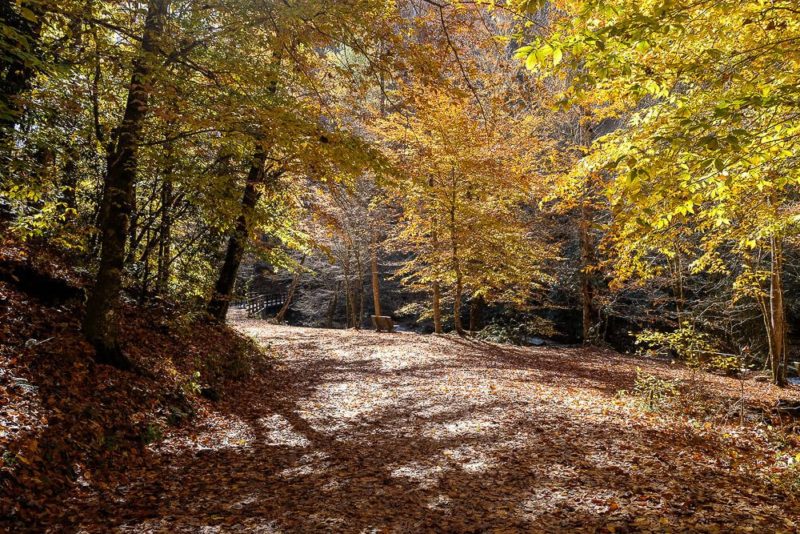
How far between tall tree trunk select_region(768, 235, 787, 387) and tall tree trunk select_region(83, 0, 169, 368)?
38.4ft

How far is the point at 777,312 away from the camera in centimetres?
1068

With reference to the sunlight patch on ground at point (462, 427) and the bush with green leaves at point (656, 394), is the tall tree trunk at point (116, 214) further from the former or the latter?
the bush with green leaves at point (656, 394)

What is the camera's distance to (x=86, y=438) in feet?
15.8

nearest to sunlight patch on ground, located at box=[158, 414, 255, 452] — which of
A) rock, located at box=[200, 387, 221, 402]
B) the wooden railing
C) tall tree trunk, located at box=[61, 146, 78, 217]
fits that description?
rock, located at box=[200, 387, 221, 402]

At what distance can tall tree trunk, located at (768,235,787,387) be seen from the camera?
1013 centimetres

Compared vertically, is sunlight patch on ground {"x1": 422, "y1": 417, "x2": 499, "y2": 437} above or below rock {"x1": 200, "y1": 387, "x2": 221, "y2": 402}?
below

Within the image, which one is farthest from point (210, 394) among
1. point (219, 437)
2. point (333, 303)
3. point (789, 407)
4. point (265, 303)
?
point (265, 303)

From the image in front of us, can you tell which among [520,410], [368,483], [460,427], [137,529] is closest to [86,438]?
[137,529]

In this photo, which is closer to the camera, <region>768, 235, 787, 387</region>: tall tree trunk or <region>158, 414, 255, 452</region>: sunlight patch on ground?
<region>158, 414, 255, 452</region>: sunlight patch on ground

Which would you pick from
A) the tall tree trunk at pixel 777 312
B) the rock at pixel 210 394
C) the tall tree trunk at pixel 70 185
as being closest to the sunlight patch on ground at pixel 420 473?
the rock at pixel 210 394

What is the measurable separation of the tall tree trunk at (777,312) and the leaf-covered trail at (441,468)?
500cm

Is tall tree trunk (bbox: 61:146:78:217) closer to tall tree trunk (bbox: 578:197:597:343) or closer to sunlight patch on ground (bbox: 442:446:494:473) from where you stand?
sunlight patch on ground (bbox: 442:446:494:473)

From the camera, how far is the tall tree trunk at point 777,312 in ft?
33.2

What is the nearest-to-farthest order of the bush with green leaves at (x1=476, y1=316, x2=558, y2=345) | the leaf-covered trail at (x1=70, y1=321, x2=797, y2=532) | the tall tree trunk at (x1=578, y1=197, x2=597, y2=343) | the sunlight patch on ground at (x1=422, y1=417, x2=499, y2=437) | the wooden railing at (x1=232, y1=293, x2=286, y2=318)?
the leaf-covered trail at (x1=70, y1=321, x2=797, y2=532) < the sunlight patch on ground at (x1=422, y1=417, x2=499, y2=437) < the tall tree trunk at (x1=578, y1=197, x2=597, y2=343) < the bush with green leaves at (x1=476, y1=316, x2=558, y2=345) < the wooden railing at (x1=232, y1=293, x2=286, y2=318)
